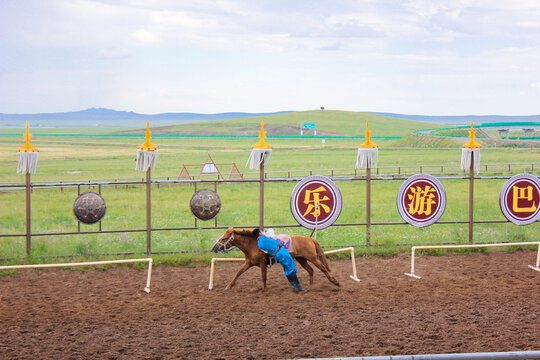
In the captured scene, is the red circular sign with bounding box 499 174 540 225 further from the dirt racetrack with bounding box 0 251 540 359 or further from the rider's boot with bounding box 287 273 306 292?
the rider's boot with bounding box 287 273 306 292

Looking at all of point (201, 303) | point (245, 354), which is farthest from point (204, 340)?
point (201, 303)

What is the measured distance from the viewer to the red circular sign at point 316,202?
12891 millimetres

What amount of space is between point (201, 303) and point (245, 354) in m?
2.52

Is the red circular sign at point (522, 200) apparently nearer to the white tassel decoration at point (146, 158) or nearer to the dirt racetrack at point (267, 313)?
the dirt racetrack at point (267, 313)

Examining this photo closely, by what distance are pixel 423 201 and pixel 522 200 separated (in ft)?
8.17

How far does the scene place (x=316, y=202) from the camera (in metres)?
13.0

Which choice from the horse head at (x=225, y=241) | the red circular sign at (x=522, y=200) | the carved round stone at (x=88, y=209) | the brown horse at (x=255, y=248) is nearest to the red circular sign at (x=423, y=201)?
the red circular sign at (x=522, y=200)

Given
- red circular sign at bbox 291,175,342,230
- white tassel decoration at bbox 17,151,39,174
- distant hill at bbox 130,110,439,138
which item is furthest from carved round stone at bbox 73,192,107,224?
distant hill at bbox 130,110,439,138

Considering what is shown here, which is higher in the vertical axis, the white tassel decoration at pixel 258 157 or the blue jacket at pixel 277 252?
the white tassel decoration at pixel 258 157

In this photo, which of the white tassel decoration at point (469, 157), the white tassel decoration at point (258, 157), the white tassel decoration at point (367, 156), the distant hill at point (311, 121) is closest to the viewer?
the white tassel decoration at point (258, 157)

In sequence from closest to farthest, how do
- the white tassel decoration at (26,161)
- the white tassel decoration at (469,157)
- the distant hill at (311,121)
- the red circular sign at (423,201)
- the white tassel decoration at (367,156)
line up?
the white tassel decoration at (26,161) < the red circular sign at (423,201) < the white tassel decoration at (367,156) < the white tassel decoration at (469,157) < the distant hill at (311,121)

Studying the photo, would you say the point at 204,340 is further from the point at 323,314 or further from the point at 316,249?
the point at 316,249

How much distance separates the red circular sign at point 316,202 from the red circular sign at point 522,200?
4156 mm

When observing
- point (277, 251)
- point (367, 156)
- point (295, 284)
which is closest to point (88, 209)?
point (277, 251)
